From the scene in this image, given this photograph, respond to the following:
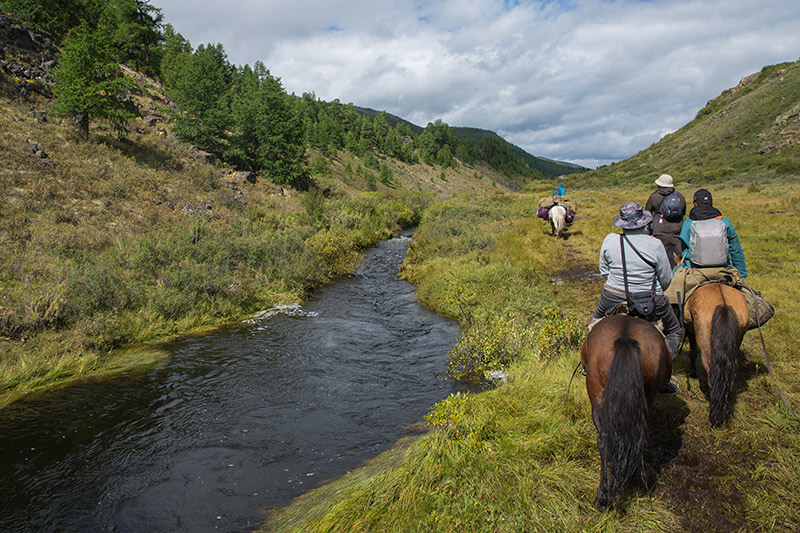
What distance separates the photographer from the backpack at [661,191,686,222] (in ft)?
23.7

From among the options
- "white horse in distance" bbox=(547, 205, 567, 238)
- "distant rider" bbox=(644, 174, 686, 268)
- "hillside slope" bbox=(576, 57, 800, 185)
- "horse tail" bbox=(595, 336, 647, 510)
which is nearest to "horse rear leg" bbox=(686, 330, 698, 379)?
"distant rider" bbox=(644, 174, 686, 268)

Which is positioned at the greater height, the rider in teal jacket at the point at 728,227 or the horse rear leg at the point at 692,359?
the rider in teal jacket at the point at 728,227

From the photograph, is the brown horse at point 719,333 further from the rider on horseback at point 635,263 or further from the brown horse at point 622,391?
the brown horse at point 622,391

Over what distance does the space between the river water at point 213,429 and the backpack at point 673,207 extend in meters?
5.26

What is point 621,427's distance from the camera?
365 cm

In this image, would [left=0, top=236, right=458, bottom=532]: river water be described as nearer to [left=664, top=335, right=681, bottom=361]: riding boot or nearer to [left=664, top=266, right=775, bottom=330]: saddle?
[left=664, top=335, right=681, bottom=361]: riding boot

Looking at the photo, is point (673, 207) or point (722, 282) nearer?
point (722, 282)

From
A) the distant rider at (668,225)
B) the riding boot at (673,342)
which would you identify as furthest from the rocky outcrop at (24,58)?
the riding boot at (673,342)

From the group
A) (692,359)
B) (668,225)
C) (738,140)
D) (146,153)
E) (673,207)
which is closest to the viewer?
(692,359)

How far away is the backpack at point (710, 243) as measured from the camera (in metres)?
5.59

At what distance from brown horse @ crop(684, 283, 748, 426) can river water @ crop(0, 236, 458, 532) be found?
4038mm

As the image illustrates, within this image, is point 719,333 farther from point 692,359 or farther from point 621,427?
point 621,427

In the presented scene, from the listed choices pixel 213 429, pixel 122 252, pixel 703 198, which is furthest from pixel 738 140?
pixel 213 429

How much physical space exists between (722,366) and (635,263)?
1620mm
